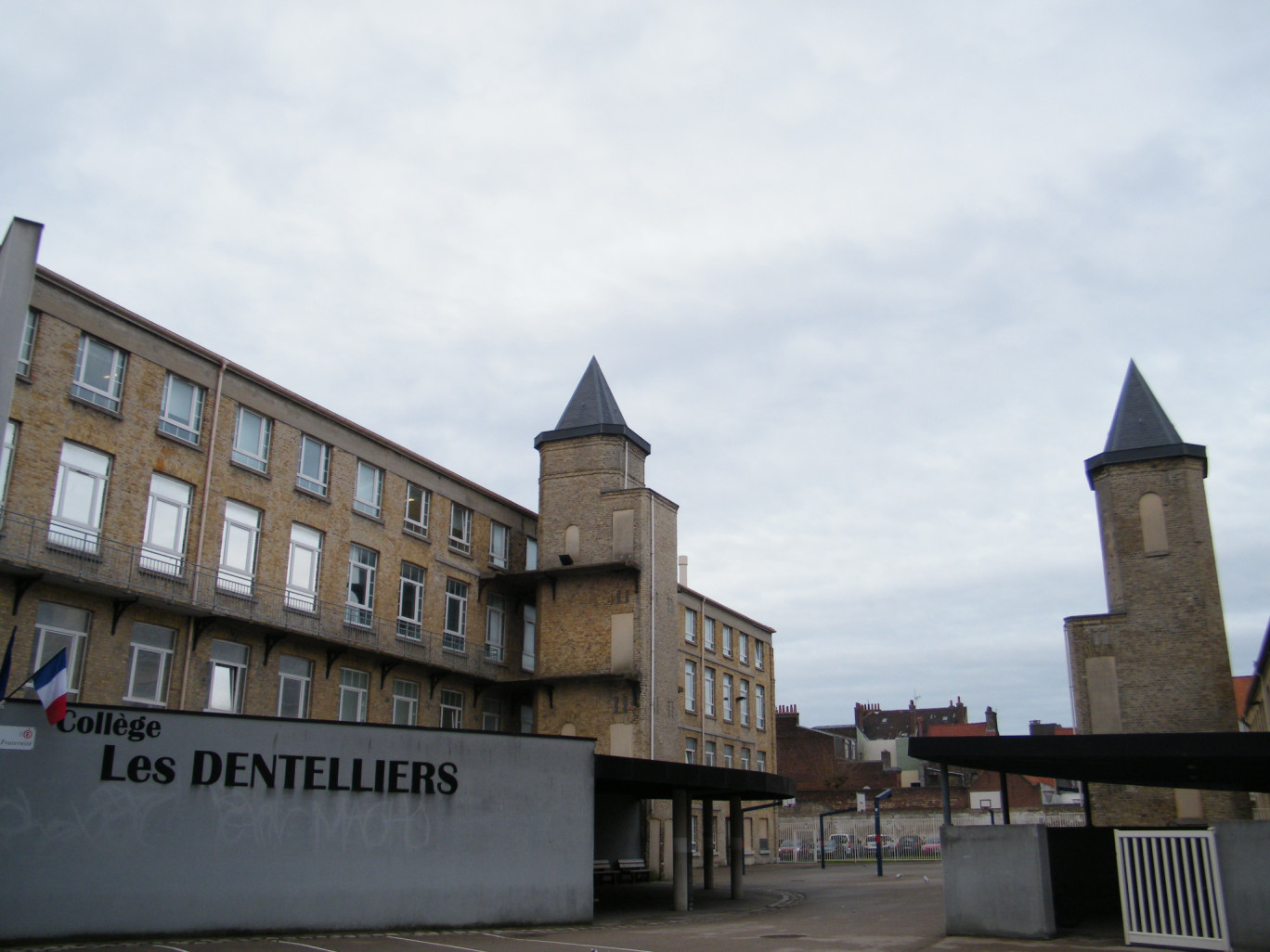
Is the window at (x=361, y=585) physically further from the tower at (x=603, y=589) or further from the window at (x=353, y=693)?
the tower at (x=603, y=589)

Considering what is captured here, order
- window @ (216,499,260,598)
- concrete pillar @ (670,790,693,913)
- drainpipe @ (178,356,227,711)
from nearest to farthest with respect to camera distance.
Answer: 1. drainpipe @ (178,356,227,711)
2. concrete pillar @ (670,790,693,913)
3. window @ (216,499,260,598)

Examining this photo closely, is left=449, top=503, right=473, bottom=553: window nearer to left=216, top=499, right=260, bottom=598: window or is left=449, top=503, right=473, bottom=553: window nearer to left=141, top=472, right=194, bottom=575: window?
left=216, top=499, right=260, bottom=598: window

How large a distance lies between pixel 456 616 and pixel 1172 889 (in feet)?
74.1

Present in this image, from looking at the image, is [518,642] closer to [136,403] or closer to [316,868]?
[136,403]

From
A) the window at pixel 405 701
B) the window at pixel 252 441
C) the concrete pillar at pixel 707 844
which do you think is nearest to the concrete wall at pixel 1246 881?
the concrete pillar at pixel 707 844

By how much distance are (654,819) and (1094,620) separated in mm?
15629

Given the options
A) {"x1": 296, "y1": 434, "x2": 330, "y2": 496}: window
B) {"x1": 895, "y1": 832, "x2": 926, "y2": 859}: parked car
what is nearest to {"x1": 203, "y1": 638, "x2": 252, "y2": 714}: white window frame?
{"x1": 296, "y1": 434, "x2": 330, "y2": 496}: window

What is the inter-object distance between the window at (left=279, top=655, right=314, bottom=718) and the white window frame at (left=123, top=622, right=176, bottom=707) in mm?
3241

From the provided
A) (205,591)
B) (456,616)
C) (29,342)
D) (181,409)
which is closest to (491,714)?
(456,616)

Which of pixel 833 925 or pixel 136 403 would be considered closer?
pixel 833 925

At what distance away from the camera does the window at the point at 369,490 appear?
1194 inches

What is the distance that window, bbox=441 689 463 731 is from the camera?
32.7 m

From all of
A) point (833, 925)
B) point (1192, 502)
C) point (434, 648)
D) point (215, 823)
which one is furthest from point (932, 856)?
point (215, 823)

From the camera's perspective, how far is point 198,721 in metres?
17.3
